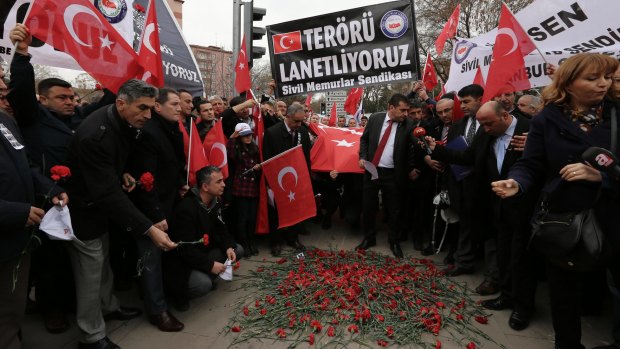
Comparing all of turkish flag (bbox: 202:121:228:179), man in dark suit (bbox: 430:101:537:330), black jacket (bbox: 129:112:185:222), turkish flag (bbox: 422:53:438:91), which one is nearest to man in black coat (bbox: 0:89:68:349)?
black jacket (bbox: 129:112:185:222)

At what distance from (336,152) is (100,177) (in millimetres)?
3898

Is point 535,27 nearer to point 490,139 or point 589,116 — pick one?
point 490,139

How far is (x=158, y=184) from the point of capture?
11.0 feet

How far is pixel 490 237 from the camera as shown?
411cm

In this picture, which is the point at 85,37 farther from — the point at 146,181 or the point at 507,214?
the point at 507,214

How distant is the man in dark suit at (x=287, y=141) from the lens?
16.7 ft

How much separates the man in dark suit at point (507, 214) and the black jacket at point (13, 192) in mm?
3433

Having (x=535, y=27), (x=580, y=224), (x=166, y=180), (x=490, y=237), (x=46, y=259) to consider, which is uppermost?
(x=535, y=27)

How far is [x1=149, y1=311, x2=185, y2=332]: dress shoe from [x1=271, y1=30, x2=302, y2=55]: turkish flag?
401 centimetres

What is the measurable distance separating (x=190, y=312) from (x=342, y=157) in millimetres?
3275

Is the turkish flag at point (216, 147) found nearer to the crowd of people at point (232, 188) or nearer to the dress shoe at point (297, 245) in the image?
the crowd of people at point (232, 188)

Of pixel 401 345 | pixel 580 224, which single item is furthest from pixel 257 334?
pixel 580 224

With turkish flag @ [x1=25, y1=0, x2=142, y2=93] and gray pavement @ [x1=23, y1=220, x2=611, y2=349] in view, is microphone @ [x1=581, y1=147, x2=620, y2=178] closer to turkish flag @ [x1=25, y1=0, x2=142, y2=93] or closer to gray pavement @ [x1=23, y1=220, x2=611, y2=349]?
gray pavement @ [x1=23, y1=220, x2=611, y2=349]

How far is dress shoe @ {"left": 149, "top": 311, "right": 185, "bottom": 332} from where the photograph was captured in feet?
10.6
